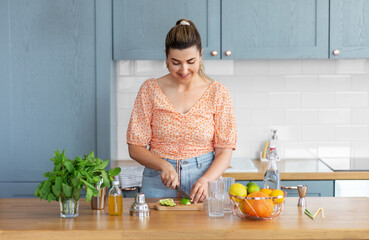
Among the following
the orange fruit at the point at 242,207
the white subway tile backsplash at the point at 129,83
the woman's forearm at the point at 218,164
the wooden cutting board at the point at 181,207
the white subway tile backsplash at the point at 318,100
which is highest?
the white subway tile backsplash at the point at 129,83

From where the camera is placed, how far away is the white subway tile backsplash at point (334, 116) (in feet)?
12.5

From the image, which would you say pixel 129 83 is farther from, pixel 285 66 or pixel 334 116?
pixel 334 116

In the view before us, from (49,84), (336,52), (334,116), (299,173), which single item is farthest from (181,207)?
(334,116)

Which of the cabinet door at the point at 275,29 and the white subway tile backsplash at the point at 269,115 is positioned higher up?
the cabinet door at the point at 275,29

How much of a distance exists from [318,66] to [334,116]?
375mm

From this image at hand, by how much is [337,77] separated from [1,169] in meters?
2.37

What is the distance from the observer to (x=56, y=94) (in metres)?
3.39

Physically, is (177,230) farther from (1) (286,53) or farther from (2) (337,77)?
(2) (337,77)

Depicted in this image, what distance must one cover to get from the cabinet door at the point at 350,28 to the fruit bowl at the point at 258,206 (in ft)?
5.87

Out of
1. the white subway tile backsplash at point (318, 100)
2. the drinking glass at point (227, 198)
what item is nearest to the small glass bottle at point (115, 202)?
the drinking glass at point (227, 198)

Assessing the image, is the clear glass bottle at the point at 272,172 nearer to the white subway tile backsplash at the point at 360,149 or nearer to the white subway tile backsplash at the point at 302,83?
the white subway tile backsplash at the point at 302,83


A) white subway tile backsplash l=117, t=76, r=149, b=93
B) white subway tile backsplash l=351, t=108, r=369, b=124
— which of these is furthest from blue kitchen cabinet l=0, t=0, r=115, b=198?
white subway tile backsplash l=351, t=108, r=369, b=124

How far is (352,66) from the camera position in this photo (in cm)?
378

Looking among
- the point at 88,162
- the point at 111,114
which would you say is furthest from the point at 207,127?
the point at 111,114
